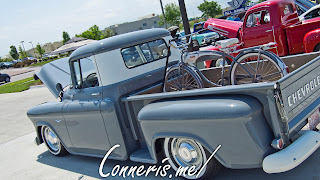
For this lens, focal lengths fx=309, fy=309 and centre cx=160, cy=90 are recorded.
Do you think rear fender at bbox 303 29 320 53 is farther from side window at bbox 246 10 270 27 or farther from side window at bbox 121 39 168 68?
side window at bbox 121 39 168 68

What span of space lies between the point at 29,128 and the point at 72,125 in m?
4.10

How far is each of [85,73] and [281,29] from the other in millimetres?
5255

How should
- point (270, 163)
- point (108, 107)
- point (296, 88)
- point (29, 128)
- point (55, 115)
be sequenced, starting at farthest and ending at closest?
point (29, 128), point (55, 115), point (108, 107), point (296, 88), point (270, 163)

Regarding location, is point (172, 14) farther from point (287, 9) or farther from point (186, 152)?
point (186, 152)

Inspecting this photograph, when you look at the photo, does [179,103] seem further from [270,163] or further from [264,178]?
[264,178]

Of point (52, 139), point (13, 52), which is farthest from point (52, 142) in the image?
point (13, 52)

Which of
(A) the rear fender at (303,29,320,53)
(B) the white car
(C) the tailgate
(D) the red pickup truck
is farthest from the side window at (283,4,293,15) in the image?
(C) the tailgate

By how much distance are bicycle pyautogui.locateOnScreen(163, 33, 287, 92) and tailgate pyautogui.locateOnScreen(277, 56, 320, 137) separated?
51cm

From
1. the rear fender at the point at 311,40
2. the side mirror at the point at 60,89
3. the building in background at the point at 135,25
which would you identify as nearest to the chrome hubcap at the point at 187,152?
the side mirror at the point at 60,89

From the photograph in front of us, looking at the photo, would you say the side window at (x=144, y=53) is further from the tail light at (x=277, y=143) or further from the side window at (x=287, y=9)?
the side window at (x=287, y=9)

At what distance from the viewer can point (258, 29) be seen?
7.94 meters

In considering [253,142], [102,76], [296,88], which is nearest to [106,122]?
[102,76]

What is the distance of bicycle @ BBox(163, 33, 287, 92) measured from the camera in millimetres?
3887

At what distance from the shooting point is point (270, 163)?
8.45 feet
